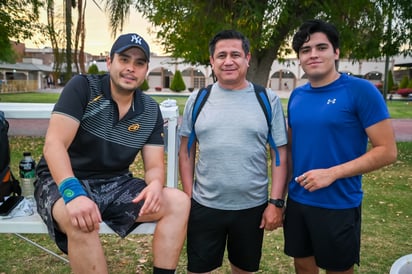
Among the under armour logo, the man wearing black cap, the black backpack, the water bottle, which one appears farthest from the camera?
the water bottle

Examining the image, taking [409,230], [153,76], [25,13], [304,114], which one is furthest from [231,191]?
[153,76]

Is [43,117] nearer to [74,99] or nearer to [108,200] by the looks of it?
[74,99]

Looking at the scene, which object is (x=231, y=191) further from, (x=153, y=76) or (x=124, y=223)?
(x=153, y=76)

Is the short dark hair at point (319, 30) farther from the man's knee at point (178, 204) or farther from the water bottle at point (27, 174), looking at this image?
the water bottle at point (27, 174)

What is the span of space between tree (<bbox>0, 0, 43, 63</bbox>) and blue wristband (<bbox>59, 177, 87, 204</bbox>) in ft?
32.8

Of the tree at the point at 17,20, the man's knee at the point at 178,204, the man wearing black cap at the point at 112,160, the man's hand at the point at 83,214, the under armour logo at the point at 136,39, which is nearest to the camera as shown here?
the man's hand at the point at 83,214

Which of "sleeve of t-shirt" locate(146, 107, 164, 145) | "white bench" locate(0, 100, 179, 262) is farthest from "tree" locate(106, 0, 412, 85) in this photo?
"sleeve of t-shirt" locate(146, 107, 164, 145)

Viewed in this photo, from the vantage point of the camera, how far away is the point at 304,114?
2361mm

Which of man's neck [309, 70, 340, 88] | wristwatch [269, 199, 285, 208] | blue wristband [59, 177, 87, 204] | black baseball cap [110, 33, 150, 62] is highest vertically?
black baseball cap [110, 33, 150, 62]

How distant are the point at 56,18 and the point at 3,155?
197 inches

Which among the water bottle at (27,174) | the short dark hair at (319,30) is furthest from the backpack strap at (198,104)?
the water bottle at (27,174)

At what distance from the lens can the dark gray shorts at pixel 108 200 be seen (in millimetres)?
2202

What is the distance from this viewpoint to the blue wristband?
80.0 inches

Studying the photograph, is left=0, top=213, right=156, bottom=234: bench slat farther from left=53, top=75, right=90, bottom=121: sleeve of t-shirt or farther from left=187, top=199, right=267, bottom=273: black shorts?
left=53, top=75, right=90, bottom=121: sleeve of t-shirt
